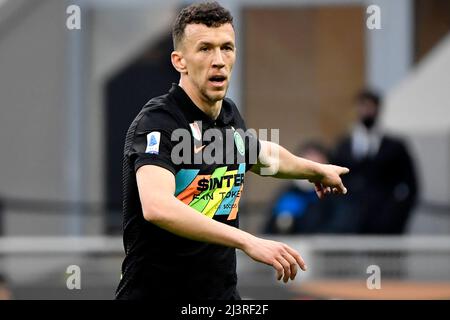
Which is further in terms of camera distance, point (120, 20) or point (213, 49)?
point (120, 20)

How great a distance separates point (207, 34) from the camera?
4996 mm

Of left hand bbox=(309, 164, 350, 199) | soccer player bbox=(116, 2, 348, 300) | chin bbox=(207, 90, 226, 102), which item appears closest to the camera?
soccer player bbox=(116, 2, 348, 300)

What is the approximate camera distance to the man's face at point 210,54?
4996mm

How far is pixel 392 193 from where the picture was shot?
1135cm

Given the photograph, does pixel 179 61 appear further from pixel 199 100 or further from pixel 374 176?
pixel 374 176

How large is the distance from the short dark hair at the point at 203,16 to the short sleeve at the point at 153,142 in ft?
1.23

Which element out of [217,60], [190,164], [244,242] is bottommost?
[244,242]

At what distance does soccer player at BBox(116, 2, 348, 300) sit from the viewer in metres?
4.95

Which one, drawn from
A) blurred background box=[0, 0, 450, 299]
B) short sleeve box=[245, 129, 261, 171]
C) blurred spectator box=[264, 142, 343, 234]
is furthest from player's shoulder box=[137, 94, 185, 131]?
blurred background box=[0, 0, 450, 299]

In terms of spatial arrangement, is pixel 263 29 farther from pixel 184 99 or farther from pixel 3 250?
pixel 184 99

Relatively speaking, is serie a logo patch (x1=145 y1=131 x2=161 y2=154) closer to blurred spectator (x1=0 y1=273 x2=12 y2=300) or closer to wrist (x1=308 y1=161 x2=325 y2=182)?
wrist (x1=308 y1=161 x2=325 y2=182)

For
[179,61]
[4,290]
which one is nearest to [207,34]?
[179,61]

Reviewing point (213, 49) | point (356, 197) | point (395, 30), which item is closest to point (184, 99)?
point (213, 49)

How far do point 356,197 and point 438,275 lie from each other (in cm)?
109
